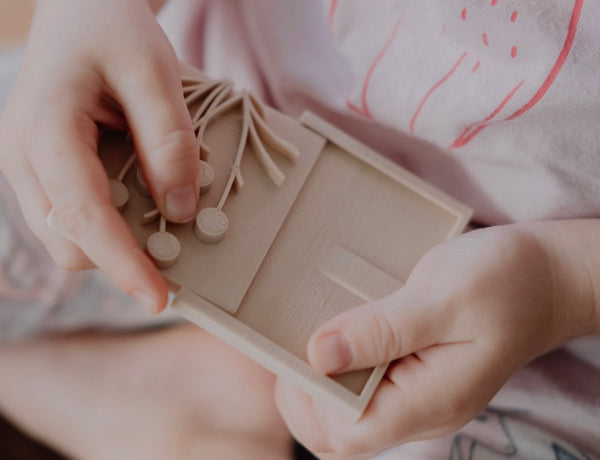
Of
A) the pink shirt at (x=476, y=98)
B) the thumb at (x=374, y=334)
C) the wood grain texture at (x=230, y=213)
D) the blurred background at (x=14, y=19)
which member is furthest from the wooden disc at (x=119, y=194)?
the blurred background at (x=14, y=19)

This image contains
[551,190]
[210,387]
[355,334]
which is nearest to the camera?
[355,334]

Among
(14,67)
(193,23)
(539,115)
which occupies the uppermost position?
(539,115)

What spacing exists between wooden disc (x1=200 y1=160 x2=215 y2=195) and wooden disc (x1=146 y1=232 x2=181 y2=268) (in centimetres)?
4

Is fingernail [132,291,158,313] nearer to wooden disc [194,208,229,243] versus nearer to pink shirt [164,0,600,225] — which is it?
wooden disc [194,208,229,243]

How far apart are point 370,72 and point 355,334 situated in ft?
0.78

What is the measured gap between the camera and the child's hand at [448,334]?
1.29 ft

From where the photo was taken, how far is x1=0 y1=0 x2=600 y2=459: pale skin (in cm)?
37

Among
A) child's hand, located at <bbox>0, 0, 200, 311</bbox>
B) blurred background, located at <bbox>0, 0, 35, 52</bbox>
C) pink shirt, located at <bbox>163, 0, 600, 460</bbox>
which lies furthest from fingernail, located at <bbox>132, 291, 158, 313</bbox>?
blurred background, located at <bbox>0, 0, 35, 52</bbox>

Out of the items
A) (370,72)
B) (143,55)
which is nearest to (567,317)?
(370,72)

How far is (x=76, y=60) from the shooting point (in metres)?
0.40

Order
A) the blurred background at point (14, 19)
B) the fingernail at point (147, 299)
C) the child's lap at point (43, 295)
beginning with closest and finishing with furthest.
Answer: the fingernail at point (147, 299), the child's lap at point (43, 295), the blurred background at point (14, 19)

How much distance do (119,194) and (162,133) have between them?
44mm

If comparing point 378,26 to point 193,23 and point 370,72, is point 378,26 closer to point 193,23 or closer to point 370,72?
point 370,72

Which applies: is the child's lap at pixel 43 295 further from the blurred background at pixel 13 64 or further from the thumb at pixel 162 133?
the thumb at pixel 162 133
